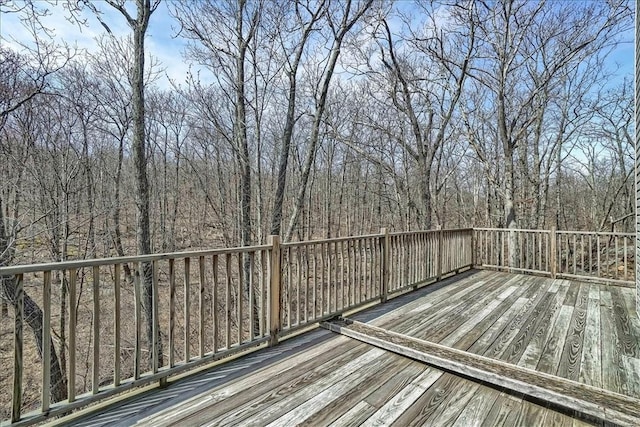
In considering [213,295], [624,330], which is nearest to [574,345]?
[624,330]

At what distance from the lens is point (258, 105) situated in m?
7.93

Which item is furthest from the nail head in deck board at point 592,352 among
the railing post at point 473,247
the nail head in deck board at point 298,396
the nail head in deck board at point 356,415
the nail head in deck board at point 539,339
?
the railing post at point 473,247

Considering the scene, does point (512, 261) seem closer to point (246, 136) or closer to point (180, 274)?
point (246, 136)

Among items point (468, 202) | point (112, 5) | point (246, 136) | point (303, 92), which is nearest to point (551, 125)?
point (468, 202)

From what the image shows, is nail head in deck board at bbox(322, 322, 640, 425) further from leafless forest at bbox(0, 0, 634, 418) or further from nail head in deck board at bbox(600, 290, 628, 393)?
leafless forest at bbox(0, 0, 634, 418)

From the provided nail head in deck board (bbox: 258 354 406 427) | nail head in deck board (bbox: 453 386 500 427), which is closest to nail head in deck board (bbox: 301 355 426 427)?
nail head in deck board (bbox: 258 354 406 427)

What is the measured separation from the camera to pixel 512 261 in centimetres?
653

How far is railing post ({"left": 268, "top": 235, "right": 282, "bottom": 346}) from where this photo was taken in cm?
301

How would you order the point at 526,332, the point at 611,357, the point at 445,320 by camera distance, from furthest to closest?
the point at 445,320, the point at 526,332, the point at 611,357

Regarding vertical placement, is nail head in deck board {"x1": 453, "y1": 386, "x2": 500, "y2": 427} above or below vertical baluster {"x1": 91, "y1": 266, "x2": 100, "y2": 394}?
below

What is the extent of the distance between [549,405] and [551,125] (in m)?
12.7

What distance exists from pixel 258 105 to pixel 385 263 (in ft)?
17.8

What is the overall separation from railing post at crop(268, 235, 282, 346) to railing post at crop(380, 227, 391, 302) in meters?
1.74

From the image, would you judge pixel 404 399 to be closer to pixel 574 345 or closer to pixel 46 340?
pixel 574 345
